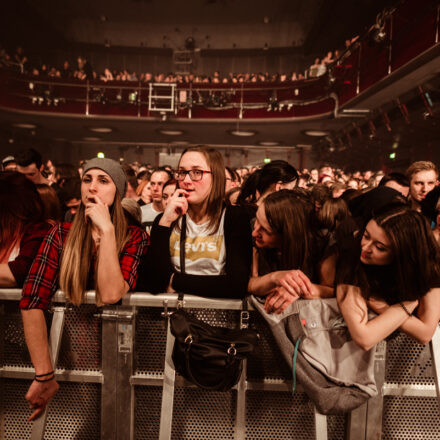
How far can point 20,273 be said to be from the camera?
5.17 feet

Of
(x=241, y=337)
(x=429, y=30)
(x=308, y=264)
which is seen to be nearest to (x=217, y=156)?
(x=308, y=264)

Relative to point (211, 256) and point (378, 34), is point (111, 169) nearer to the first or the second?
point (211, 256)

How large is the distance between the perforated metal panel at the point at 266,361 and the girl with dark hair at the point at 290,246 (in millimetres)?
190

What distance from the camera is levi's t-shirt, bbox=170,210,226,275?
1620 millimetres

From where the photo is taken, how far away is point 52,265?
1555 millimetres

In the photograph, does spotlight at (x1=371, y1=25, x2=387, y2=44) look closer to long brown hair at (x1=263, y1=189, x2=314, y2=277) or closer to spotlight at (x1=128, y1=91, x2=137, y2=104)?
spotlight at (x1=128, y1=91, x2=137, y2=104)

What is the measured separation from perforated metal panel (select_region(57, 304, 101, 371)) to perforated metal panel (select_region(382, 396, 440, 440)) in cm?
127

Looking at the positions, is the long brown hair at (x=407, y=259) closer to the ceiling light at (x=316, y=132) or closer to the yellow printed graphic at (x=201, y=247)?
the yellow printed graphic at (x=201, y=247)

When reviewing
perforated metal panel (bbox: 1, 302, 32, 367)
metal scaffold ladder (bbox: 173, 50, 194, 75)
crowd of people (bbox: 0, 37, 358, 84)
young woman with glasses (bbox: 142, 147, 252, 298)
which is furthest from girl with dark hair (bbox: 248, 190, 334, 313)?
metal scaffold ladder (bbox: 173, 50, 194, 75)

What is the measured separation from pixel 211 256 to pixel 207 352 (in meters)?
0.44

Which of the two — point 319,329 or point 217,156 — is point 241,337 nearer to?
point 319,329

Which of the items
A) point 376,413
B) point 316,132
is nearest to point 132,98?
point 316,132

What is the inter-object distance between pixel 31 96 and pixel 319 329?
46.7 ft

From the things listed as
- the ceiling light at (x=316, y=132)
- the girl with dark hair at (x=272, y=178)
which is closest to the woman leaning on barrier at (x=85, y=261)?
the girl with dark hair at (x=272, y=178)
